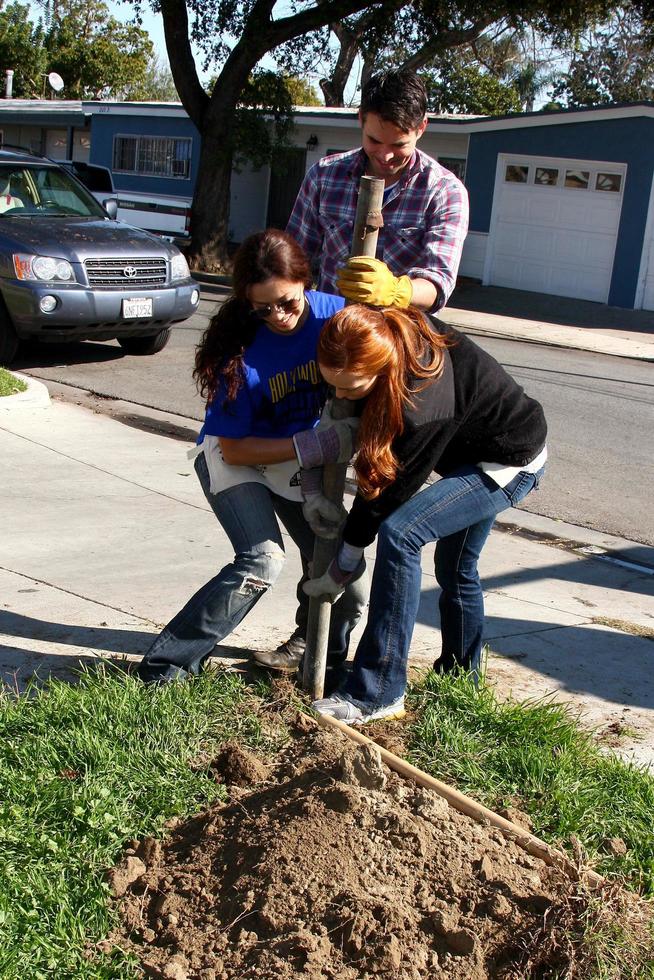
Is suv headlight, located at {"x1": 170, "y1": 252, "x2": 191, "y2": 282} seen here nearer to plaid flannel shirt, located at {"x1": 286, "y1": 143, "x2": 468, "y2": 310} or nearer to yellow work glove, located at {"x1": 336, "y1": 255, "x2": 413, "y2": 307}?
plaid flannel shirt, located at {"x1": 286, "y1": 143, "x2": 468, "y2": 310}

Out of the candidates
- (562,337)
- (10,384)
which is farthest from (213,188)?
(10,384)


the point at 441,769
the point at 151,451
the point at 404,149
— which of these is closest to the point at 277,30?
the point at 151,451

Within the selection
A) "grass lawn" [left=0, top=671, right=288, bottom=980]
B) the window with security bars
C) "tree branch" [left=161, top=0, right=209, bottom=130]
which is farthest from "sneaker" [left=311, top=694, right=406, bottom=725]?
the window with security bars

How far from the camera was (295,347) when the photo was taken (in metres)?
3.68

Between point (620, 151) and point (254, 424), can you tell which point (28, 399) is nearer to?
point (254, 424)

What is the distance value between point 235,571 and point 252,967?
4.78ft

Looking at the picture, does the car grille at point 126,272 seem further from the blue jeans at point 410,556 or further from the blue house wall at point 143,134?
the blue house wall at point 143,134

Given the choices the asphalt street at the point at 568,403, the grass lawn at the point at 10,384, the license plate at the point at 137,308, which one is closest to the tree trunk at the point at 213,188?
the asphalt street at the point at 568,403

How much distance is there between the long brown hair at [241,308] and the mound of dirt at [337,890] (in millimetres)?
1341

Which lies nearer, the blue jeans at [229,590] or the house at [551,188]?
the blue jeans at [229,590]

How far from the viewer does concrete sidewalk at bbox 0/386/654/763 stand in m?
4.27

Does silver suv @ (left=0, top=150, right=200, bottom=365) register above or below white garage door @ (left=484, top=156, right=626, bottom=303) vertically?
below

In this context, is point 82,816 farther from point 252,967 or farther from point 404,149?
point 404,149

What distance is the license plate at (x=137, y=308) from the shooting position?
10.5 m
